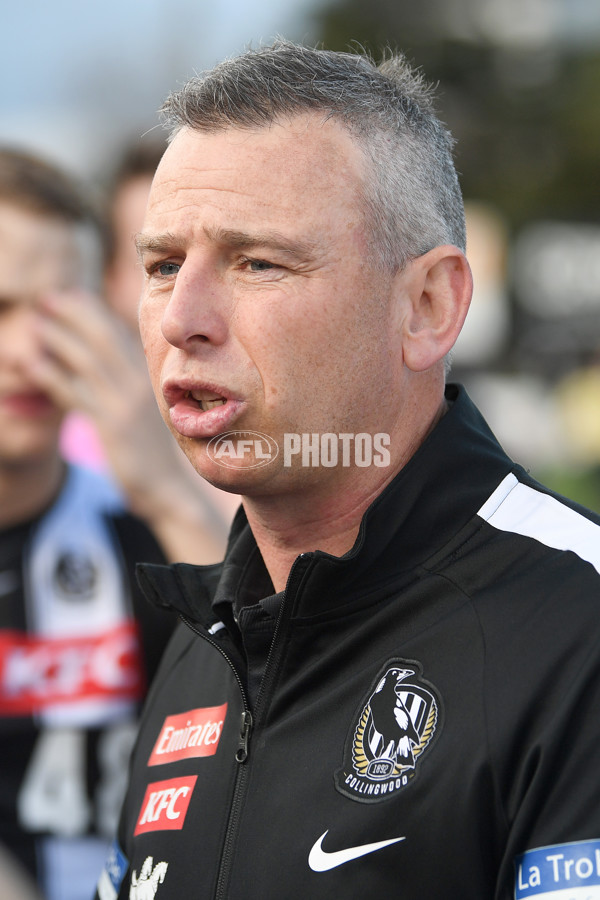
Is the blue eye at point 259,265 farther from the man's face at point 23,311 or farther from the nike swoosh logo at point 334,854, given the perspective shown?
the man's face at point 23,311

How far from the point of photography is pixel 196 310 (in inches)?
66.2

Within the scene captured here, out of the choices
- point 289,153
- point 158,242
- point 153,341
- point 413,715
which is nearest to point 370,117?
point 289,153

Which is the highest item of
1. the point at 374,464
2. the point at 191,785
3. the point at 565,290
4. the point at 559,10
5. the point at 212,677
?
the point at 559,10

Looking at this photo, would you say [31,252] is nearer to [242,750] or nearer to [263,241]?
[263,241]

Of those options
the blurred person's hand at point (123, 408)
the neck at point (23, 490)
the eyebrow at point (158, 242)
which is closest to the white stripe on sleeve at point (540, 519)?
the eyebrow at point (158, 242)

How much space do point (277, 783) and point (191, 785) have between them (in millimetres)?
268

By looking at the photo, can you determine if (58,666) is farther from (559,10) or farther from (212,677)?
(559,10)

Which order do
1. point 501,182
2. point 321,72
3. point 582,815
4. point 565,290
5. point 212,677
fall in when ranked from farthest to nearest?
point 501,182
point 565,290
point 212,677
point 321,72
point 582,815

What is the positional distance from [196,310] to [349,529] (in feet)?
1.55

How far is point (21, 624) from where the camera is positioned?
327 cm

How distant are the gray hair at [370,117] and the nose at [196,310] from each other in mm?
264

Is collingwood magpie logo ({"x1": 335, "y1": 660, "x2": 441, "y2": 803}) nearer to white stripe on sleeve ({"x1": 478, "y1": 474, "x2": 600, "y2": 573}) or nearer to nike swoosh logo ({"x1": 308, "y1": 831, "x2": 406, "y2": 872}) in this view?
nike swoosh logo ({"x1": 308, "y1": 831, "x2": 406, "y2": 872})

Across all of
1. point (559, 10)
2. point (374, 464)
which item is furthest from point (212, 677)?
point (559, 10)

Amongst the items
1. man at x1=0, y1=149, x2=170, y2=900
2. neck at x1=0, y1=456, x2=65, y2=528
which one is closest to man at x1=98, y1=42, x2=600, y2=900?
man at x1=0, y1=149, x2=170, y2=900
